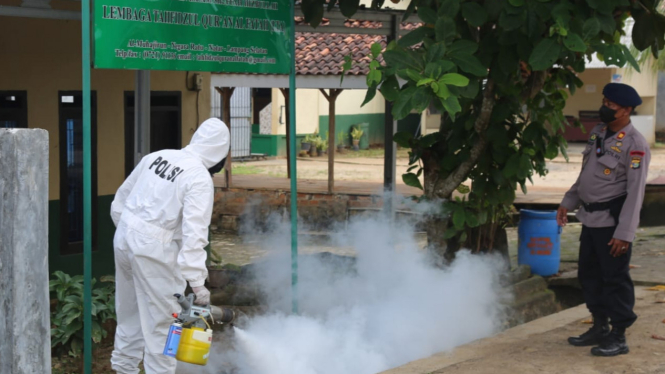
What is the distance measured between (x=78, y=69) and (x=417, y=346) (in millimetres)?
4030

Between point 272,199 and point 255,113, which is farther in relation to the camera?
point 255,113

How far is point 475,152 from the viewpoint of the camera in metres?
7.34

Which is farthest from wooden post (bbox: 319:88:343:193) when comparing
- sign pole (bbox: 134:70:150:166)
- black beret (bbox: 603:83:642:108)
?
black beret (bbox: 603:83:642:108)

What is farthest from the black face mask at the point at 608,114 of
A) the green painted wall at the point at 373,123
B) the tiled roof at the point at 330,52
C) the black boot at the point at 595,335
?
the green painted wall at the point at 373,123

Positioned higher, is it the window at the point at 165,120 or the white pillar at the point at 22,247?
the window at the point at 165,120

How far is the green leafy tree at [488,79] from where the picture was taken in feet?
18.2

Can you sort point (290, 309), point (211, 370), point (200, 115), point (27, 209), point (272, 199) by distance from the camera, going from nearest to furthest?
1. point (27, 209)
2. point (211, 370)
3. point (290, 309)
4. point (200, 115)
5. point (272, 199)

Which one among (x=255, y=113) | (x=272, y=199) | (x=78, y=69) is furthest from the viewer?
(x=255, y=113)

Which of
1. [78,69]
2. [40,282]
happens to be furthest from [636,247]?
[40,282]

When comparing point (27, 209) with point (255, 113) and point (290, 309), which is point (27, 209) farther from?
point (255, 113)

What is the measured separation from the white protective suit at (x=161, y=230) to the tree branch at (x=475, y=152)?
2699 mm

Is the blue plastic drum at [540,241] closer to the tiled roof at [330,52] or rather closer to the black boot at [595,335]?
the black boot at [595,335]

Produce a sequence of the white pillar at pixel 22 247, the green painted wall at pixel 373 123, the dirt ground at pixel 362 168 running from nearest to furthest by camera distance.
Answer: the white pillar at pixel 22 247, the dirt ground at pixel 362 168, the green painted wall at pixel 373 123

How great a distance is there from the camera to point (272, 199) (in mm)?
14914
